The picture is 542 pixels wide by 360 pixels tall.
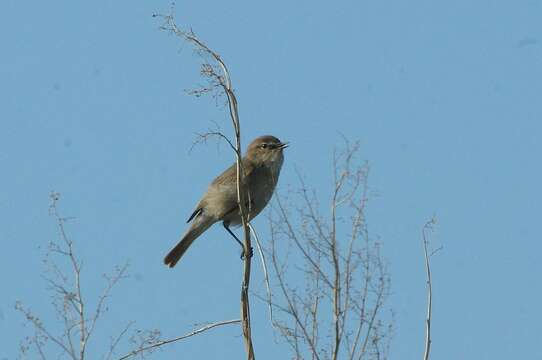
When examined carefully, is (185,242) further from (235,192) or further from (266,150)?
(266,150)

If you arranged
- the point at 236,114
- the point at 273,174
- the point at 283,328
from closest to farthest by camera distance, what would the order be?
the point at 236,114 → the point at 283,328 → the point at 273,174

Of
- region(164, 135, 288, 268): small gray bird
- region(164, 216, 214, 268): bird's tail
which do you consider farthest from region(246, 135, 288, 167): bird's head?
region(164, 216, 214, 268): bird's tail

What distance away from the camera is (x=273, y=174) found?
33.1 feet

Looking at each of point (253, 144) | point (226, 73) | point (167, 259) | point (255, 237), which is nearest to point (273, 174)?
point (253, 144)

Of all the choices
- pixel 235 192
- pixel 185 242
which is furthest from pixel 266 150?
pixel 185 242

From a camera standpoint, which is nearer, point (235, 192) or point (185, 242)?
point (235, 192)

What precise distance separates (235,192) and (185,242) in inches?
40.9

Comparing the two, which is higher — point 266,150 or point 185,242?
point 266,150

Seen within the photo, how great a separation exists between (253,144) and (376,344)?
503cm

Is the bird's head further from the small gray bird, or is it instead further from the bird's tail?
the bird's tail

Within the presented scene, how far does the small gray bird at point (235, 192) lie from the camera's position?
9.74 m

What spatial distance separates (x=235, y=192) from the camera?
9836mm

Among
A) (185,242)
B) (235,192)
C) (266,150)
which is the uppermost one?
(266,150)

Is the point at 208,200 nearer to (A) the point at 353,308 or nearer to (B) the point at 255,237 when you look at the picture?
(B) the point at 255,237
